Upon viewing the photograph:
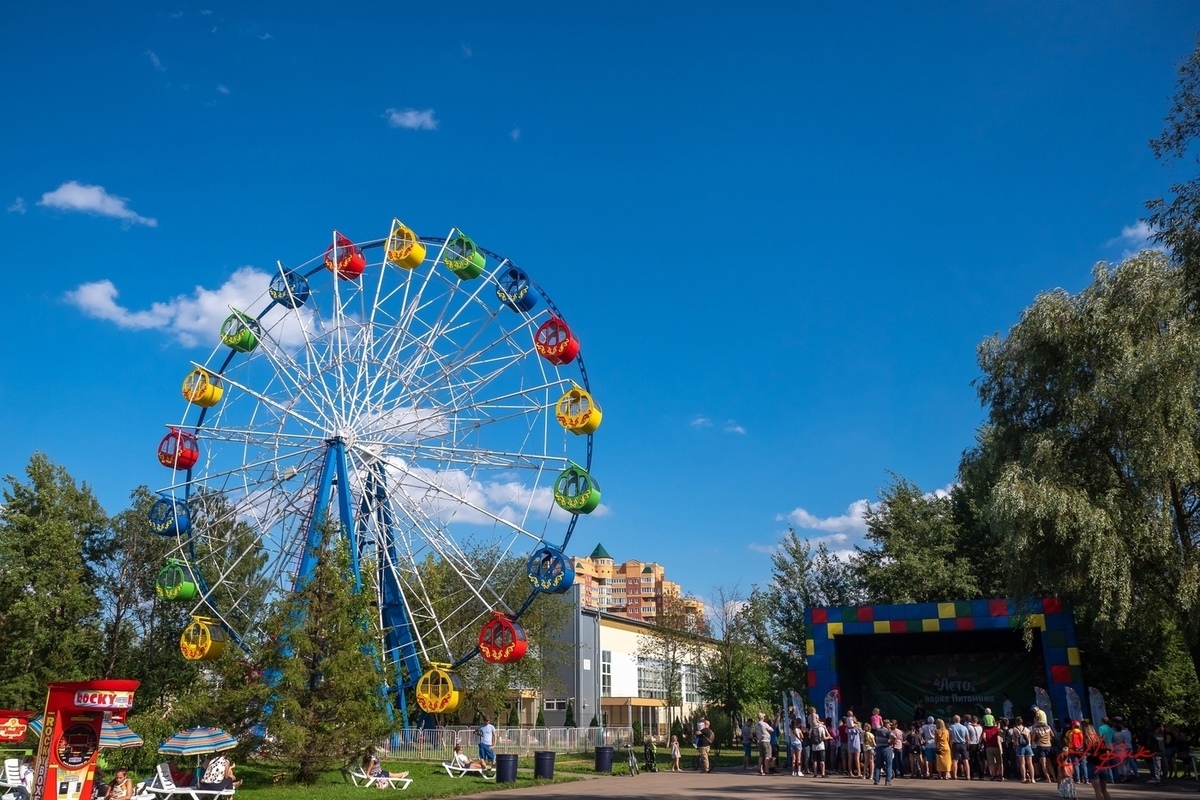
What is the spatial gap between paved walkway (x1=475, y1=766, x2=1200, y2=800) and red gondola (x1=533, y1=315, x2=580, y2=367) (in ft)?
39.6

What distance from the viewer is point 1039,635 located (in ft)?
86.8

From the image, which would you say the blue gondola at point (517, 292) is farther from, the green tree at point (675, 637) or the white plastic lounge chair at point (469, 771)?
the green tree at point (675, 637)

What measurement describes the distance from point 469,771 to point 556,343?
41.0 ft

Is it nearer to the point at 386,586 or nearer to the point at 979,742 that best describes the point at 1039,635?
the point at 979,742

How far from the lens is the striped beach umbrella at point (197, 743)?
16.6m

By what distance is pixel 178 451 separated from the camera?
30.1 meters

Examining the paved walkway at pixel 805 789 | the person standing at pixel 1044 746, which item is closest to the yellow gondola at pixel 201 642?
the paved walkway at pixel 805 789

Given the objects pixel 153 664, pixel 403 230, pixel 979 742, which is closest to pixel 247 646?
pixel 403 230

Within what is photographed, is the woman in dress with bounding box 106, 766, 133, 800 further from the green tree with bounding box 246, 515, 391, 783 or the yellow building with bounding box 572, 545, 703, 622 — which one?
the yellow building with bounding box 572, 545, 703, 622

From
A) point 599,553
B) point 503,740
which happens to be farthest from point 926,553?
point 599,553

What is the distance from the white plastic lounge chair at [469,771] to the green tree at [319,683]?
3318 mm

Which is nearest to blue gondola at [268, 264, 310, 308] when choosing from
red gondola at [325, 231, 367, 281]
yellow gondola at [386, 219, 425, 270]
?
red gondola at [325, 231, 367, 281]

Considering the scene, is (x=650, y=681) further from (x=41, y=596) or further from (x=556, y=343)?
(x=556, y=343)

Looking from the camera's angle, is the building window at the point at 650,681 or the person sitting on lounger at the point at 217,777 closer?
the person sitting on lounger at the point at 217,777
